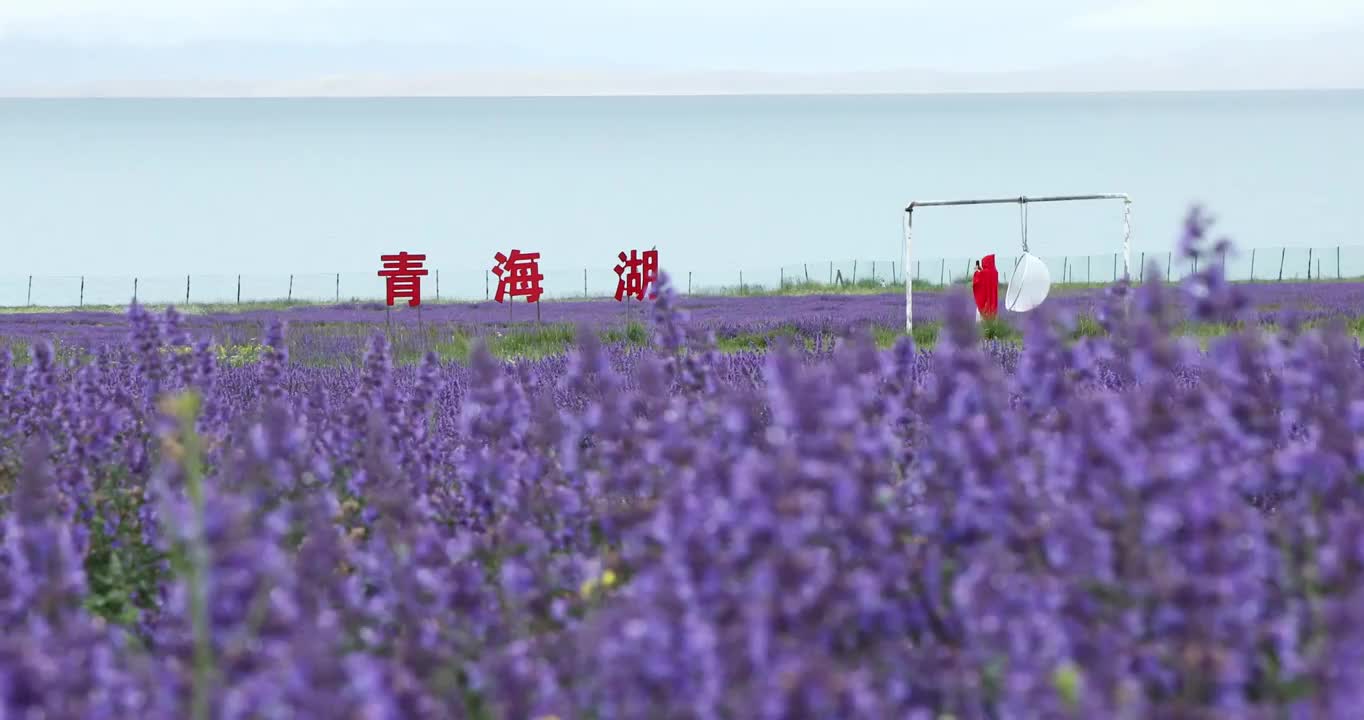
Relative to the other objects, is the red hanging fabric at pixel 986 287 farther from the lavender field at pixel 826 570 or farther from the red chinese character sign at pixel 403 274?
the lavender field at pixel 826 570

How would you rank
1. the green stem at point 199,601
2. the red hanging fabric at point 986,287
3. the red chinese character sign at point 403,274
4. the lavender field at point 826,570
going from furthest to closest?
the red chinese character sign at point 403,274
the red hanging fabric at point 986,287
the green stem at point 199,601
the lavender field at point 826,570

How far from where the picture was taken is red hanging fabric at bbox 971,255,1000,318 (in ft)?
63.3

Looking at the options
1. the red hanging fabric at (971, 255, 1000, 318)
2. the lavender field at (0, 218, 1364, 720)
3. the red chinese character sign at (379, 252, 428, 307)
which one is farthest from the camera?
the red chinese character sign at (379, 252, 428, 307)

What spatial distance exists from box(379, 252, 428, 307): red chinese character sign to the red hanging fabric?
35.4 feet

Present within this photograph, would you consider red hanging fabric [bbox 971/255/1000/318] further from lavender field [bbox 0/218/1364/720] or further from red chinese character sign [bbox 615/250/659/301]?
lavender field [bbox 0/218/1364/720]

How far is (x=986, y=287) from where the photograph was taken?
1955cm

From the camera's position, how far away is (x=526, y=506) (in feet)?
12.3

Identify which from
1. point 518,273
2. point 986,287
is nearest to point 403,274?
point 518,273

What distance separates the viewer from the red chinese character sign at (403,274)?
26.6m

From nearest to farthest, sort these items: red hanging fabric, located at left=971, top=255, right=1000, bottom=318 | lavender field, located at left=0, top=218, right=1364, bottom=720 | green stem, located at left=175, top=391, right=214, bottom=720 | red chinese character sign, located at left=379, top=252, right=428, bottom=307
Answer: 1. lavender field, located at left=0, top=218, right=1364, bottom=720
2. green stem, located at left=175, top=391, right=214, bottom=720
3. red hanging fabric, located at left=971, top=255, right=1000, bottom=318
4. red chinese character sign, located at left=379, top=252, right=428, bottom=307

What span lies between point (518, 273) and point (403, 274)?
8.45ft

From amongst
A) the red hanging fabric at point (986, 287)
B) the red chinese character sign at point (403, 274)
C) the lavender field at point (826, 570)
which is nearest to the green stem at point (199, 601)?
the lavender field at point (826, 570)

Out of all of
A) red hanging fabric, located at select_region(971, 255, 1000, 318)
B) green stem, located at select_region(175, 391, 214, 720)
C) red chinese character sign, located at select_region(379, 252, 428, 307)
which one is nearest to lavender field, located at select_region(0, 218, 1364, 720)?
green stem, located at select_region(175, 391, 214, 720)

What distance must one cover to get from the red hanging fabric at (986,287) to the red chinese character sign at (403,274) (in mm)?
10802
